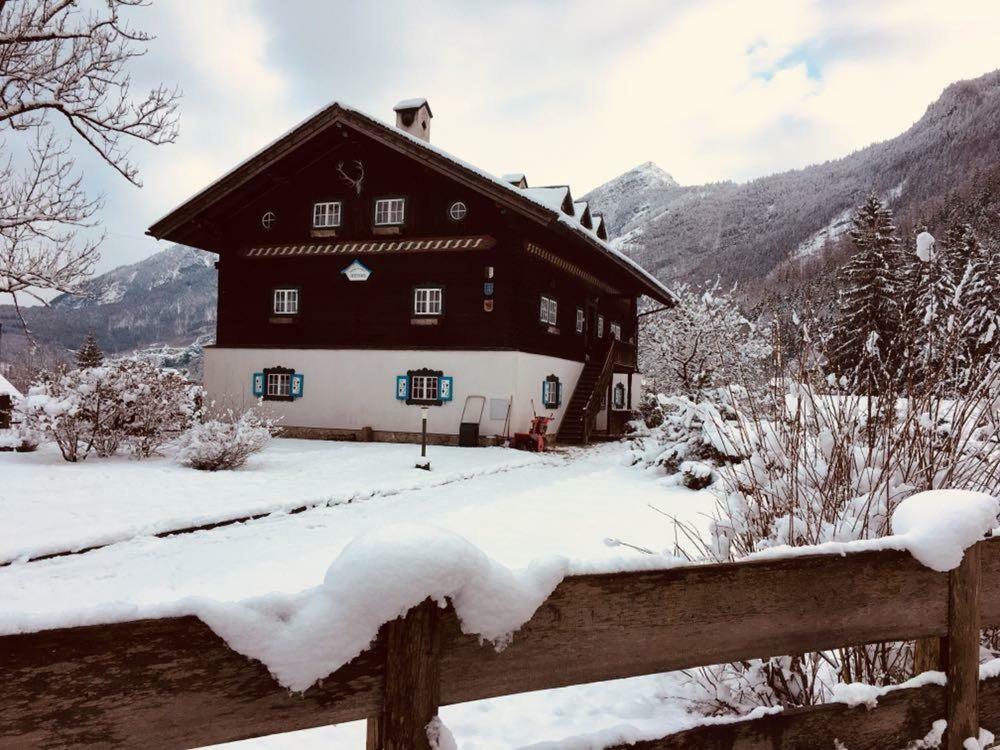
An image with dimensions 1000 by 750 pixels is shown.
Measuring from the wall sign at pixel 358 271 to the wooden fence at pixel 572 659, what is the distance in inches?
706

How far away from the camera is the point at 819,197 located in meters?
140

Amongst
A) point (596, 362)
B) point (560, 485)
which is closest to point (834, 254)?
point (596, 362)

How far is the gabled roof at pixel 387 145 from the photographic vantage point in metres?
16.6

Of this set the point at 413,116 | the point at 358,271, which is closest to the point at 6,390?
the point at 358,271

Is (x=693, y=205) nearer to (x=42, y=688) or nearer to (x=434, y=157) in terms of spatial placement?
(x=434, y=157)

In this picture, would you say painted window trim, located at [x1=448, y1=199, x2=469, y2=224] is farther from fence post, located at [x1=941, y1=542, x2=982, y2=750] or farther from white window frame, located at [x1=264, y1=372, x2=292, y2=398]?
fence post, located at [x1=941, y1=542, x2=982, y2=750]

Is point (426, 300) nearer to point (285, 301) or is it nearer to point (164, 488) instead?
point (285, 301)

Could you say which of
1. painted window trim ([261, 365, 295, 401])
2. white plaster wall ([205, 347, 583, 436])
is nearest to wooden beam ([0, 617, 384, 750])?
white plaster wall ([205, 347, 583, 436])

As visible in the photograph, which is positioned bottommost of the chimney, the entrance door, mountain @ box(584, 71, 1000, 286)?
the entrance door

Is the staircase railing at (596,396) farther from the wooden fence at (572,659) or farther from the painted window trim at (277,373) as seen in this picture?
the wooden fence at (572,659)

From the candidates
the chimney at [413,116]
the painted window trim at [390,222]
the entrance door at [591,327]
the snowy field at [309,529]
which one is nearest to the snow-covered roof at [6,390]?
the snowy field at [309,529]

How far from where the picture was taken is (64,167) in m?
10.3

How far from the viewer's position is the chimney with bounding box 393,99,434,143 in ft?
70.4

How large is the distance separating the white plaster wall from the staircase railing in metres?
0.93
